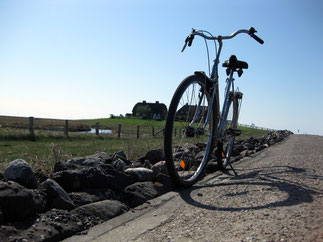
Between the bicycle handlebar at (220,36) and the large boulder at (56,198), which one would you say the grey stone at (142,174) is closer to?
the large boulder at (56,198)

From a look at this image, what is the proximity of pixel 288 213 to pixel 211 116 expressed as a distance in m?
2.04

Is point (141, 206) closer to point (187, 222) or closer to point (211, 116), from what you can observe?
point (187, 222)

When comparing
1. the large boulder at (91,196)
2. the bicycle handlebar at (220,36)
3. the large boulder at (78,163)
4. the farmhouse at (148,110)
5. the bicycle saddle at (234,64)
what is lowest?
the large boulder at (91,196)

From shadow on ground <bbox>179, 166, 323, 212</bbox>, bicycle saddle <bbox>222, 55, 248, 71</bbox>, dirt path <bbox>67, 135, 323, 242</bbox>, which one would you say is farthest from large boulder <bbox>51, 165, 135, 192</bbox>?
bicycle saddle <bbox>222, 55, 248, 71</bbox>

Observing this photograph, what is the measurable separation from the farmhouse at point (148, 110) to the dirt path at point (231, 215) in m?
80.6

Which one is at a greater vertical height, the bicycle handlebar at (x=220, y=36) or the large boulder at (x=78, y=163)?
the bicycle handlebar at (x=220, y=36)

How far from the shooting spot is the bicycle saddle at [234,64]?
4.93 m

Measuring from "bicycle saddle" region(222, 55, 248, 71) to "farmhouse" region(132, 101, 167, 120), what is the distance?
259ft

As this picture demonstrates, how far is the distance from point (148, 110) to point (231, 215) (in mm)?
87237

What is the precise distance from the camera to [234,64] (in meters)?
4.97

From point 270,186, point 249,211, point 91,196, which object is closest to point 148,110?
point 270,186

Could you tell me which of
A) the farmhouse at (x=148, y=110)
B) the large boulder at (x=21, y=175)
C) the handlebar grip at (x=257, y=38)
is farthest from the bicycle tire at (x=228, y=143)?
the farmhouse at (x=148, y=110)

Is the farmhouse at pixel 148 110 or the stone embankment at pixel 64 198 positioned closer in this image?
the stone embankment at pixel 64 198

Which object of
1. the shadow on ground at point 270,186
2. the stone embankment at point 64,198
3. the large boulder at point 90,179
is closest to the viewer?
the stone embankment at point 64,198
